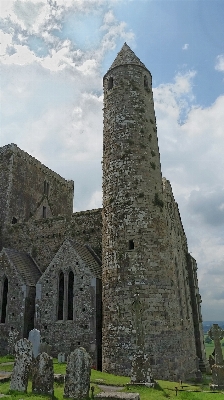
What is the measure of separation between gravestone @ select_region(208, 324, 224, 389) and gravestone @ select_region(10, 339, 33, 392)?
7944 mm

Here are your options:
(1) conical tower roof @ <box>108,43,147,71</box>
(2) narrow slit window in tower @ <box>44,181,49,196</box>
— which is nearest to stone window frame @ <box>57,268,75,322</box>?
(1) conical tower roof @ <box>108,43,147,71</box>

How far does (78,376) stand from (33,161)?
24883mm

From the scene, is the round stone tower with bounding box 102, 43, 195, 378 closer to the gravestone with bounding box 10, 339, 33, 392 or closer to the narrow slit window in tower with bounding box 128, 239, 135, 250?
the narrow slit window in tower with bounding box 128, 239, 135, 250

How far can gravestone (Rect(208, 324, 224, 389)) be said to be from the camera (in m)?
14.2

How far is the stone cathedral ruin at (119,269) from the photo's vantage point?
16.4m

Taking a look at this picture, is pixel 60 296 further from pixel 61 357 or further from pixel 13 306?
pixel 61 357

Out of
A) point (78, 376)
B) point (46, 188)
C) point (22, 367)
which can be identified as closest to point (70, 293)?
point (22, 367)

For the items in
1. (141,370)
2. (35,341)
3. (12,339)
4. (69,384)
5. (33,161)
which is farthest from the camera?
(33,161)

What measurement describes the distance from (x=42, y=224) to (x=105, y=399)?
16908 mm

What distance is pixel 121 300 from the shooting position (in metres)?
→ 16.8

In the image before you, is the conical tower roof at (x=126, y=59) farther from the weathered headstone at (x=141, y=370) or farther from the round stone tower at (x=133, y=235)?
the weathered headstone at (x=141, y=370)

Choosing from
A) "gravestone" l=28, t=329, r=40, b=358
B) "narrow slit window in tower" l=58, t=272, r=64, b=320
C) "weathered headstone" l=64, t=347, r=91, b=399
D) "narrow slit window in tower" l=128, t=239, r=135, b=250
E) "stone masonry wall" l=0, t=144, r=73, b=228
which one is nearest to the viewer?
"weathered headstone" l=64, t=347, r=91, b=399

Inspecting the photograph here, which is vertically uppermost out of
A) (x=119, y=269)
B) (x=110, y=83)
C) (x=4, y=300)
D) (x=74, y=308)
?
(x=110, y=83)

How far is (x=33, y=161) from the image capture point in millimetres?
32375
